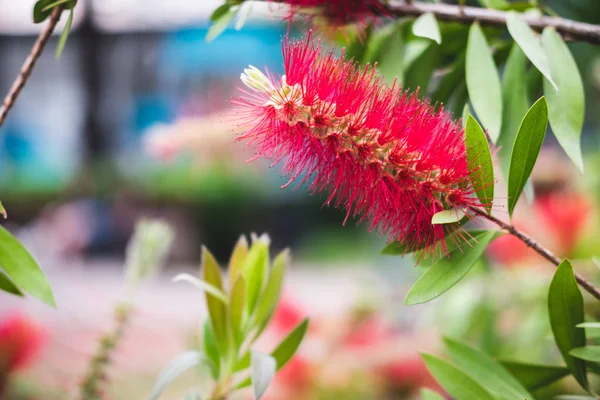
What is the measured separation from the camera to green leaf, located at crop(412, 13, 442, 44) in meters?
0.31

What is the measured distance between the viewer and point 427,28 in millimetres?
324

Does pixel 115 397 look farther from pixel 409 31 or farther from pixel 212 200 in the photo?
pixel 212 200

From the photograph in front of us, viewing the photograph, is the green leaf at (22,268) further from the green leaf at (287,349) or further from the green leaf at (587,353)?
the green leaf at (587,353)

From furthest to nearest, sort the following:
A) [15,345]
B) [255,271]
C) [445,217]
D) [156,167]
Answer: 1. [156,167]
2. [15,345]
3. [255,271]
4. [445,217]


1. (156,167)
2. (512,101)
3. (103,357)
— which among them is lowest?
(156,167)

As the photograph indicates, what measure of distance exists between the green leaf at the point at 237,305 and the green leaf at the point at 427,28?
0.18m

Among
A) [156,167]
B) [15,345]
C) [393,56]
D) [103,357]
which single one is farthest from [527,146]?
[156,167]

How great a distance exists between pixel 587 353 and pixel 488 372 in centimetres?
6

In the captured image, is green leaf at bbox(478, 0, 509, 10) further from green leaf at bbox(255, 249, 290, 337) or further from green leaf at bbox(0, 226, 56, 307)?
green leaf at bbox(0, 226, 56, 307)

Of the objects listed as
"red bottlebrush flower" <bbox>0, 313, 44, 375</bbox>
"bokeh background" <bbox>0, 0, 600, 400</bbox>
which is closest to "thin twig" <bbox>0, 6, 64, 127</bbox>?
"red bottlebrush flower" <bbox>0, 313, 44, 375</bbox>

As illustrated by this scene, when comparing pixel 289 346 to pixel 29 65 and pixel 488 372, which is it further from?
pixel 29 65

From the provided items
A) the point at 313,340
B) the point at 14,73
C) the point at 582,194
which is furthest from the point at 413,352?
the point at 14,73

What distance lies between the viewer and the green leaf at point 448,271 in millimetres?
271

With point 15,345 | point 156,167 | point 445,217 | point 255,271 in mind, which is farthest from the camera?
point 156,167
